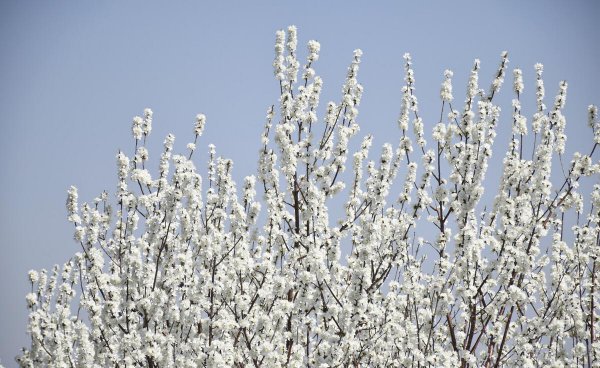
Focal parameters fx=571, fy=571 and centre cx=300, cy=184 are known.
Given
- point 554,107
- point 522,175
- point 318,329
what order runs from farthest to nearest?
1. point 554,107
2. point 522,175
3. point 318,329

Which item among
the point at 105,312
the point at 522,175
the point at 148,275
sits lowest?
the point at 105,312

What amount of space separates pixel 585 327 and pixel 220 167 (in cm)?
647

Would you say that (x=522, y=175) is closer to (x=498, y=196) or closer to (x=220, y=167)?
(x=498, y=196)

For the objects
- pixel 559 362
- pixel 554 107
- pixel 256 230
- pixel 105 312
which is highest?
pixel 554 107

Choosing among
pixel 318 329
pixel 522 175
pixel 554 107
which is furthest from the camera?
pixel 554 107

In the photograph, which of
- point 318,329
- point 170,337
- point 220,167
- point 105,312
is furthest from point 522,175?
point 105,312

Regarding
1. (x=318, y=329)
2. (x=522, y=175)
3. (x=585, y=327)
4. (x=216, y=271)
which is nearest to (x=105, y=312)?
(x=216, y=271)

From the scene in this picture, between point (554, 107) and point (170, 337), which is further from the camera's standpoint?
point (554, 107)

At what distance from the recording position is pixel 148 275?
9062 mm

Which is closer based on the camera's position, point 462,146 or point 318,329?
point 318,329

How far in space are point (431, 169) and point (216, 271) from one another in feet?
12.1

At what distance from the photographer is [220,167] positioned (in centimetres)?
973

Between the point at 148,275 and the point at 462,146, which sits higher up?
the point at 462,146

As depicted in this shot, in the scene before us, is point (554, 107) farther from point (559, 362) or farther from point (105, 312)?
point (105, 312)
